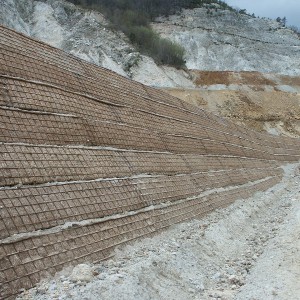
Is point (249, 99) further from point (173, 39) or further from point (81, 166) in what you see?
point (81, 166)

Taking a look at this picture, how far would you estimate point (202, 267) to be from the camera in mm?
9180

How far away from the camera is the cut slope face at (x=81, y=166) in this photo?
273 inches

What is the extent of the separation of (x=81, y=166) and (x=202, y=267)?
11.2ft

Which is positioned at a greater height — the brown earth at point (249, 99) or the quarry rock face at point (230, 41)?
the quarry rock face at point (230, 41)

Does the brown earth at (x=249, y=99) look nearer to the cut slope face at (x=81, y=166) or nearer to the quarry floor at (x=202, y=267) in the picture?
the cut slope face at (x=81, y=166)

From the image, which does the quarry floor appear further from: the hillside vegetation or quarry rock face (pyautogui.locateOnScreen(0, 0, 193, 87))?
the hillside vegetation

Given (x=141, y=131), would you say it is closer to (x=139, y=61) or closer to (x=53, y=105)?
(x=53, y=105)

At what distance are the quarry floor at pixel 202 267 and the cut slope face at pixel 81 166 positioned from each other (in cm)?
39

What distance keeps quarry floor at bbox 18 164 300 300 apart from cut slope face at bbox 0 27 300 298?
39 centimetres

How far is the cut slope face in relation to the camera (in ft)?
22.8

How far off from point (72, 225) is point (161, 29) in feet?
204

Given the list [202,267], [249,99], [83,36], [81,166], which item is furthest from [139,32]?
[202,267]

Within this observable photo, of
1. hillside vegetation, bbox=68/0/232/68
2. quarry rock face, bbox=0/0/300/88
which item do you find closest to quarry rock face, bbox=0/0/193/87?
quarry rock face, bbox=0/0/300/88

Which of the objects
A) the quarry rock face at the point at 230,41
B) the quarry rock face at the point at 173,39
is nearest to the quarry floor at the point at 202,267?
the quarry rock face at the point at 173,39
